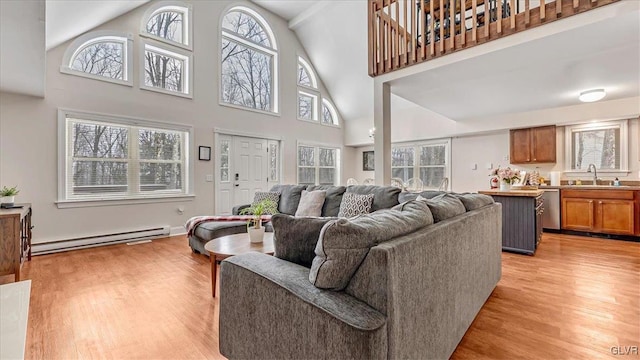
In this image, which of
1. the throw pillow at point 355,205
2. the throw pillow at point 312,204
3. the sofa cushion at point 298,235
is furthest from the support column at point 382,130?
the sofa cushion at point 298,235

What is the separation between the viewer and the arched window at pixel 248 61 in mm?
6031

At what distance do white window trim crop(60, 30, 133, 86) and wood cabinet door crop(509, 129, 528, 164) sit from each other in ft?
22.2

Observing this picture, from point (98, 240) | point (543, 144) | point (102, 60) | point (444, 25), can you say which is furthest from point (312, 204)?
point (543, 144)

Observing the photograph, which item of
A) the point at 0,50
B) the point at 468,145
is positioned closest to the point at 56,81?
the point at 0,50

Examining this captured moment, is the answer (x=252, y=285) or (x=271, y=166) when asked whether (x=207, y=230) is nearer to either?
(x=252, y=285)

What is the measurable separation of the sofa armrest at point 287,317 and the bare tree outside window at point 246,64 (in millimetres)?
5147

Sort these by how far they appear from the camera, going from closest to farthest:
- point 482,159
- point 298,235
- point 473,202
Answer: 1. point 298,235
2. point 473,202
3. point 482,159

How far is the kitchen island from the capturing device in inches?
147

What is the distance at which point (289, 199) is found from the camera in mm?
4531

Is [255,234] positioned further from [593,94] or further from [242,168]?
[593,94]

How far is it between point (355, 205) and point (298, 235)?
2.32 metres

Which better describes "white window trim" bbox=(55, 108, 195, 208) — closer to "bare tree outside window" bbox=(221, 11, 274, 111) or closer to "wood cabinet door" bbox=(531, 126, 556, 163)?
"bare tree outside window" bbox=(221, 11, 274, 111)

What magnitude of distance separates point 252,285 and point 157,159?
14.6ft

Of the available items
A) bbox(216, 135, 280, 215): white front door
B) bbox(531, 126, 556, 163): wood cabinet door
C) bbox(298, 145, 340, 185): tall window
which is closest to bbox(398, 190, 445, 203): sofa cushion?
bbox(531, 126, 556, 163): wood cabinet door
